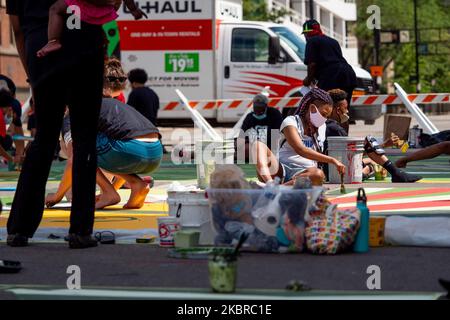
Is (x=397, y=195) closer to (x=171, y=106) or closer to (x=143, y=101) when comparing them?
(x=143, y=101)

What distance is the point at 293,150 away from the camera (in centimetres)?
1162

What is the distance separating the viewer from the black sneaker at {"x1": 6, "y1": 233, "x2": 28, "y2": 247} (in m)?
8.36

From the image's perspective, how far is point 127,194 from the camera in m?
13.0

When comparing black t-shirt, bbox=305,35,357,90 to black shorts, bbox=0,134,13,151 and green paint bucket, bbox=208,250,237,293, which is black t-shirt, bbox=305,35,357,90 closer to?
black shorts, bbox=0,134,13,151

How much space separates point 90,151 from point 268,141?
271 inches

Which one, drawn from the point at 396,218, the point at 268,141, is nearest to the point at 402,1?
the point at 268,141

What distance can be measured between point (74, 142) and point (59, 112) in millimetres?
224

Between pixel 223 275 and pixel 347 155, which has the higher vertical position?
pixel 347 155

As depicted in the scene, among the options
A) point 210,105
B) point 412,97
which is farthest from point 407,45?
point 412,97

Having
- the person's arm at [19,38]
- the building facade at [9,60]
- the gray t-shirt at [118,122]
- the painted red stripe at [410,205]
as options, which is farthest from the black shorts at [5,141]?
the building facade at [9,60]

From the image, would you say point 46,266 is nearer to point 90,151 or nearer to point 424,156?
point 90,151

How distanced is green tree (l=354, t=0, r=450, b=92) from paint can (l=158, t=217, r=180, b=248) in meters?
70.0

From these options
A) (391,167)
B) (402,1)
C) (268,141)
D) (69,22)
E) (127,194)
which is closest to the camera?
(69,22)

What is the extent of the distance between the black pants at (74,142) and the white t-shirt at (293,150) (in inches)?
122
